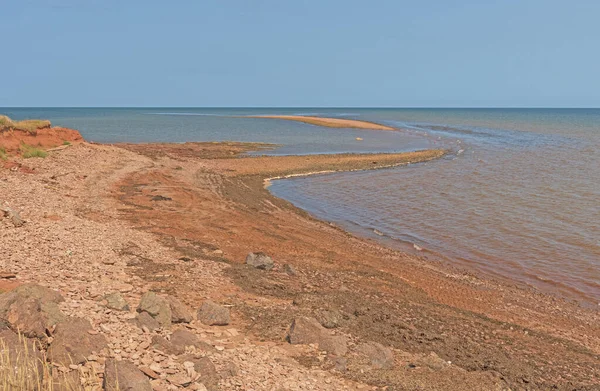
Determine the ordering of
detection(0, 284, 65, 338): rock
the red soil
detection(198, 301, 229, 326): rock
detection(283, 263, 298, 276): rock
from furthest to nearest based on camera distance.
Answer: the red soil, detection(283, 263, 298, 276): rock, detection(198, 301, 229, 326): rock, detection(0, 284, 65, 338): rock

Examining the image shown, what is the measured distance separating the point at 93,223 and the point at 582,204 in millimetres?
21465

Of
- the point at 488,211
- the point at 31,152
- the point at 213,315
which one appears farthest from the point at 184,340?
the point at 31,152

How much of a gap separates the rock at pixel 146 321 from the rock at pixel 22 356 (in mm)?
1618

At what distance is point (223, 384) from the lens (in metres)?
6.38

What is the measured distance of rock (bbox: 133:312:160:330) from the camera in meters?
7.50

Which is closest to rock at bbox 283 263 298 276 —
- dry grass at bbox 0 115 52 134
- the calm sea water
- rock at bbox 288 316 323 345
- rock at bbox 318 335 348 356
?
rock at bbox 288 316 323 345

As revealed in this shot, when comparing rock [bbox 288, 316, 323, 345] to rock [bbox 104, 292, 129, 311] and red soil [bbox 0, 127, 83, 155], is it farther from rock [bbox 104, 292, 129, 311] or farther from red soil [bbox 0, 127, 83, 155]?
red soil [bbox 0, 127, 83, 155]

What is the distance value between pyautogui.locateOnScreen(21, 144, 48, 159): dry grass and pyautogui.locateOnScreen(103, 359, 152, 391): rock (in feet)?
70.3

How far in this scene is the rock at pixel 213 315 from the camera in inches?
328

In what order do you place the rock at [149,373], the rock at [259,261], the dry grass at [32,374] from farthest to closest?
Result: 1. the rock at [259,261]
2. the rock at [149,373]
3. the dry grass at [32,374]

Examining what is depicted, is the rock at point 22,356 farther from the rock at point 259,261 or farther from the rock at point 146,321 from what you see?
the rock at point 259,261

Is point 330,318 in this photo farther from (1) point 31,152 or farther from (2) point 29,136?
(2) point 29,136

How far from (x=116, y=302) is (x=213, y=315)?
1.60 m

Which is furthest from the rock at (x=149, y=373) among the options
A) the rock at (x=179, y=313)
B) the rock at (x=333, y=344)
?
the rock at (x=333, y=344)
